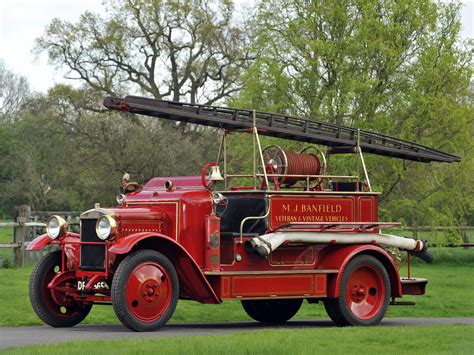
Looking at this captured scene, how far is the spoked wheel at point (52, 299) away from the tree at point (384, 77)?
13448 mm

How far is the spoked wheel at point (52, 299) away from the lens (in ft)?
49.3

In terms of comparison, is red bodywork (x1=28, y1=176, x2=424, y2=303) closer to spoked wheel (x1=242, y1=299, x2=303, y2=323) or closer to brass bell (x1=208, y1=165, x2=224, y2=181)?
brass bell (x1=208, y1=165, x2=224, y2=181)

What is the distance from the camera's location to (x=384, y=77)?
28516 millimetres

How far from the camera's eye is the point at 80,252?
48.2 feet

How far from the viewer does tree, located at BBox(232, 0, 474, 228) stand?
91.7 feet

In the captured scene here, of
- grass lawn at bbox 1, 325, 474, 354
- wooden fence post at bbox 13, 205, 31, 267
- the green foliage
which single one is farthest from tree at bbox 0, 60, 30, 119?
grass lawn at bbox 1, 325, 474, 354

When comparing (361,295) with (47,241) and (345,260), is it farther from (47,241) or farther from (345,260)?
(47,241)

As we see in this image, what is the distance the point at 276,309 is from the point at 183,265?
3.07 meters

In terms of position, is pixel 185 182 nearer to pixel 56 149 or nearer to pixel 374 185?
pixel 374 185

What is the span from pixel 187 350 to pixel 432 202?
19.0 m

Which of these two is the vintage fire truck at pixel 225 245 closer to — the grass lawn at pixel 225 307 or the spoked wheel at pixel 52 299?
the spoked wheel at pixel 52 299

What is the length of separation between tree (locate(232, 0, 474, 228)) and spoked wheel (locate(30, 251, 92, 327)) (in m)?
13.4

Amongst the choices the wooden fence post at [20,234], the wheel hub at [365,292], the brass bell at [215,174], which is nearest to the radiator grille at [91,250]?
the brass bell at [215,174]

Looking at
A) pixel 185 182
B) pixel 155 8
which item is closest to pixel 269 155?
pixel 185 182
